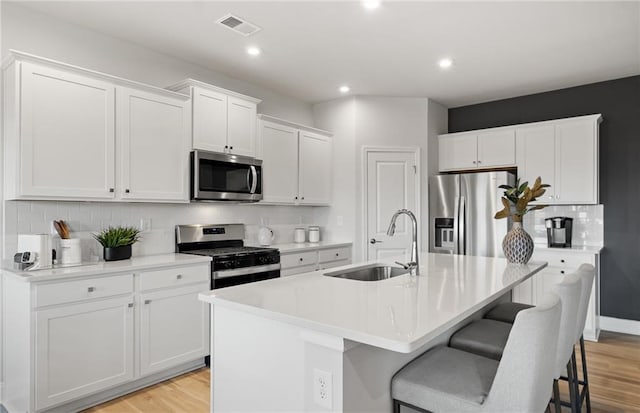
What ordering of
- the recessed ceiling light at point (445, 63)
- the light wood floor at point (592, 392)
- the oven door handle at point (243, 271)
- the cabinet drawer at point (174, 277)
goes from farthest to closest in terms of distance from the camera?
1. the recessed ceiling light at point (445, 63)
2. the oven door handle at point (243, 271)
3. the cabinet drawer at point (174, 277)
4. the light wood floor at point (592, 392)

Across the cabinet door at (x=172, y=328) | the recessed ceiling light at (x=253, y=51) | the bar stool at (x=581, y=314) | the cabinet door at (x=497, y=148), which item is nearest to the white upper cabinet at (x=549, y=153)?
the cabinet door at (x=497, y=148)

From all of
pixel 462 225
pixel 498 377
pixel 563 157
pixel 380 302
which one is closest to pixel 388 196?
pixel 462 225

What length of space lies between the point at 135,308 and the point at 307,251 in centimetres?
189

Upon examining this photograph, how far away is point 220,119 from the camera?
12.1 feet

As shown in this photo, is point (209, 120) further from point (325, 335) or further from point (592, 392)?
point (592, 392)

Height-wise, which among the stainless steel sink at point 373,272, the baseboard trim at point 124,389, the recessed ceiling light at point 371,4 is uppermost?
the recessed ceiling light at point 371,4

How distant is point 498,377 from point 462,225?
350 centimetres

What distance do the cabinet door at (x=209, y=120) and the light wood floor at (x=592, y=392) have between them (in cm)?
193

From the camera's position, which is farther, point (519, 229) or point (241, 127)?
point (241, 127)

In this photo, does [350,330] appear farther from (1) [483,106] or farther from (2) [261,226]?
(1) [483,106]

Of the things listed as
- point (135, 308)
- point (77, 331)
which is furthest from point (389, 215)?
point (77, 331)

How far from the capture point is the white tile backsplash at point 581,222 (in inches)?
173

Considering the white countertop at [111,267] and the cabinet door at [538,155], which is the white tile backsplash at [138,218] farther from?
the cabinet door at [538,155]

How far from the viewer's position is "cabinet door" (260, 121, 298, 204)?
4.23 meters
